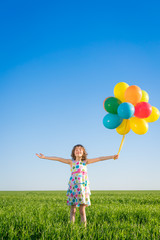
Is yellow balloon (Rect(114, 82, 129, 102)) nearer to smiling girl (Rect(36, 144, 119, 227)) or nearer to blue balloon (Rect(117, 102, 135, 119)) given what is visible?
A: blue balloon (Rect(117, 102, 135, 119))

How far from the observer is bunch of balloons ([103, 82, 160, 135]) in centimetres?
529

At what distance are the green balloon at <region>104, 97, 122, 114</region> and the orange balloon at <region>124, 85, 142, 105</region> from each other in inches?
11.4

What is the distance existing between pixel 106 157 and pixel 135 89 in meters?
1.84

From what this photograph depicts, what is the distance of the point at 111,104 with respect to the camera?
18.5ft

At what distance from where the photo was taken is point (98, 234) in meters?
3.70

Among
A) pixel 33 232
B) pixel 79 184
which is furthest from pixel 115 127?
pixel 33 232

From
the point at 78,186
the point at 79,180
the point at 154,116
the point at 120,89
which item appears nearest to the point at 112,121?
the point at 120,89

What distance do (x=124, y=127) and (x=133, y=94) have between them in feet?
2.93

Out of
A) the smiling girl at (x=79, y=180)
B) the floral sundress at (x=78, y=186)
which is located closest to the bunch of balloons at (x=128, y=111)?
the smiling girl at (x=79, y=180)

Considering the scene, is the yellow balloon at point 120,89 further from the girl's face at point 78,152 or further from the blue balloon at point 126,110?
the girl's face at point 78,152

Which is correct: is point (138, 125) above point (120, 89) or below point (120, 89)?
below

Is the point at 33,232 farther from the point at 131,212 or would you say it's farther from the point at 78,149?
the point at 131,212

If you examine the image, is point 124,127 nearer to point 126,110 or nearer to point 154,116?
point 126,110

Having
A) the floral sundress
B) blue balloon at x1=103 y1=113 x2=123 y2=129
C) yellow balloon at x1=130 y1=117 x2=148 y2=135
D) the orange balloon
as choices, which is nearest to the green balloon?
blue balloon at x1=103 y1=113 x2=123 y2=129
